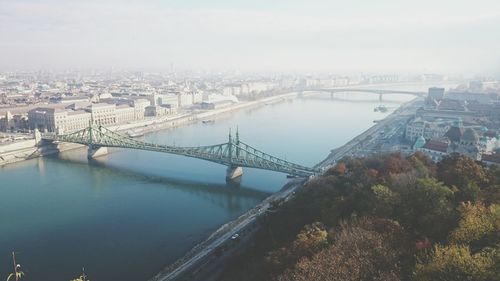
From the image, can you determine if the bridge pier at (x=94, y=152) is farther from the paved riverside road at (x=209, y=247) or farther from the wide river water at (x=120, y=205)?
the paved riverside road at (x=209, y=247)

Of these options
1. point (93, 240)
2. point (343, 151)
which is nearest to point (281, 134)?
point (343, 151)

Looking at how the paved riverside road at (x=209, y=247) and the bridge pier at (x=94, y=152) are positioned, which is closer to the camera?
the paved riverside road at (x=209, y=247)

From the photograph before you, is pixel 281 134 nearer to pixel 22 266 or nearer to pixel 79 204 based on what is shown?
pixel 79 204

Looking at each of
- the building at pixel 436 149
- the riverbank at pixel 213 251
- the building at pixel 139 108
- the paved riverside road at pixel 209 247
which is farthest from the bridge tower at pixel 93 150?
the building at pixel 436 149

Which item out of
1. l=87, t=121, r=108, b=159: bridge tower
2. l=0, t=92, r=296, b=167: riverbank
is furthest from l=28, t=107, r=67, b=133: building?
l=87, t=121, r=108, b=159: bridge tower

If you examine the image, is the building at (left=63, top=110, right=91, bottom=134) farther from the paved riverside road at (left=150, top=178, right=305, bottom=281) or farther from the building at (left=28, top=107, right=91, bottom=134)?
the paved riverside road at (left=150, top=178, right=305, bottom=281)

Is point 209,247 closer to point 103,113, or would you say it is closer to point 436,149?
point 436,149

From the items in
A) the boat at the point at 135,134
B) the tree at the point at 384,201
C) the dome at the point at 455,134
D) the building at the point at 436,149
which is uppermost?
the tree at the point at 384,201

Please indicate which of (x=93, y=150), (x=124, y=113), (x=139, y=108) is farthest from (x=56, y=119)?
(x=139, y=108)
